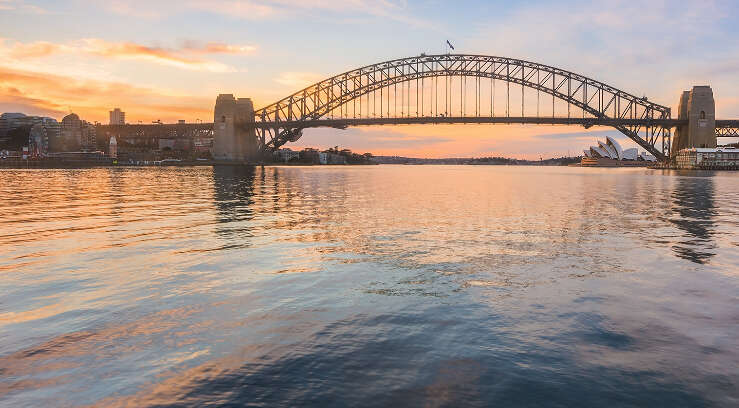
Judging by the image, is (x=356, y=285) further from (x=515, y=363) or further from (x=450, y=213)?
(x=450, y=213)

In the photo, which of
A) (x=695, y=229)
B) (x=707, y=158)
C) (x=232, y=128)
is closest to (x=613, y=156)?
(x=707, y=158)

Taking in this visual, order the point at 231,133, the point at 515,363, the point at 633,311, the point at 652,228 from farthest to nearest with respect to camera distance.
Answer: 1. the point at 231,133
2. the point at 652,228
3. the point at 633,311
4. the point at 515,363

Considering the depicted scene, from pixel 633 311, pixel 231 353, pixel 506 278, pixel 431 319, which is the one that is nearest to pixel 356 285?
pixel 431 319

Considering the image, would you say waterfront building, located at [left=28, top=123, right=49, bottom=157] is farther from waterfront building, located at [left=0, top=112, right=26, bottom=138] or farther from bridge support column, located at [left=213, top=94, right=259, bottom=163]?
bridge support column, located at [left=213, top=94, right=259, bottom=163]

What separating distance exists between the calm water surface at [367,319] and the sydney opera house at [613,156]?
176184mm

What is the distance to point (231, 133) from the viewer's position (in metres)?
108

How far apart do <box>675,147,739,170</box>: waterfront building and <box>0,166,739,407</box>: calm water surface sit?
95.7 metres

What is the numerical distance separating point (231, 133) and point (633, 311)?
108048 millimetres

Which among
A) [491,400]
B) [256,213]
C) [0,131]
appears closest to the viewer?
Result: [491,400]

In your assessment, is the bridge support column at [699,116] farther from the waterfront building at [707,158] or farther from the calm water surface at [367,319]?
the calm water surface at [367,319]

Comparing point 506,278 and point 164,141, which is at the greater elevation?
point 164,141

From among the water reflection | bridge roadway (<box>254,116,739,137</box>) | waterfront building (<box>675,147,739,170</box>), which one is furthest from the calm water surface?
waterfront building (<box>675,147,739,170</box>)

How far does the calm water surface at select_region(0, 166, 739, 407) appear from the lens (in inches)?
174

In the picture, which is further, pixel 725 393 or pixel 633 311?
pixel 633 311
